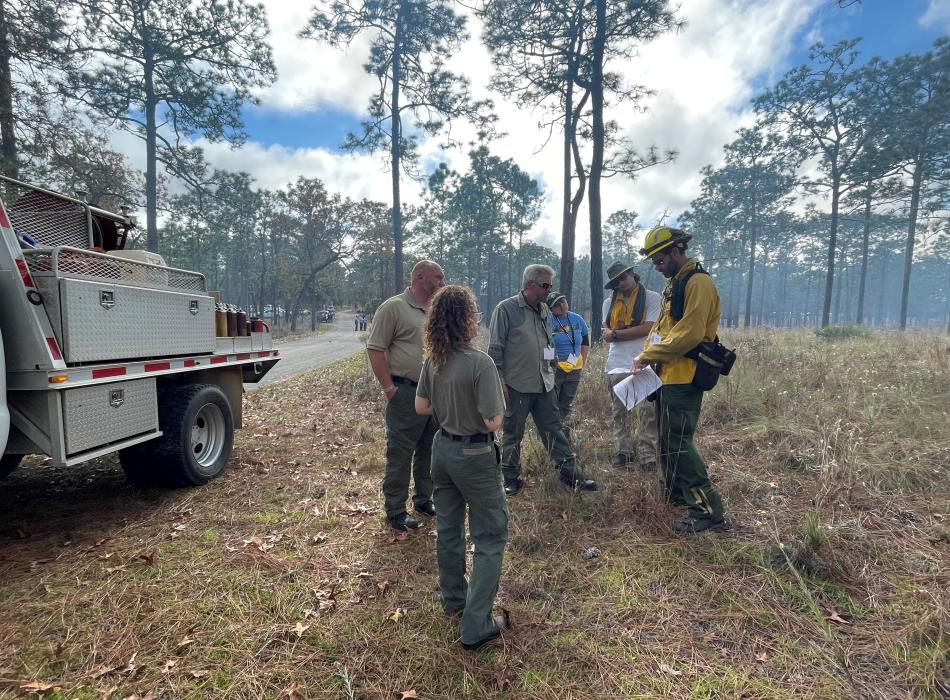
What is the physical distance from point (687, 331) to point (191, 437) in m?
4.53

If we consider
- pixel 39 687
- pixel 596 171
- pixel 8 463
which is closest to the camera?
pixel 39 687

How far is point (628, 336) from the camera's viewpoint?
4484 millimetres

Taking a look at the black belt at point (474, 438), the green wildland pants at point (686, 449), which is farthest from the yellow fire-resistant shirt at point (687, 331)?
the black belt at point (474, 438)

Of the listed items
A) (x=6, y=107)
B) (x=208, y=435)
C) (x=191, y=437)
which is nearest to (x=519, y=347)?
(x=191, y=437)

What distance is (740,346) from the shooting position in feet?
39.8

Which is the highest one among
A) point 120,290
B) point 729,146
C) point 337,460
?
point 729,146

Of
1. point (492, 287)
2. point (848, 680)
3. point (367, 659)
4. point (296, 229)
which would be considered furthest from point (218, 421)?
point (492, 287)

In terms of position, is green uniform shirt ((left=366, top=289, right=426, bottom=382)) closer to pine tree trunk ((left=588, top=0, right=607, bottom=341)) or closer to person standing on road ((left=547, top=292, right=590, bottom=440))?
person standing on road ((left=547, top=292, right=590, bottom=440))

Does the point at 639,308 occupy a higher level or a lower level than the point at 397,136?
lower

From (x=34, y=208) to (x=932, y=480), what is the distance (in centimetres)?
834

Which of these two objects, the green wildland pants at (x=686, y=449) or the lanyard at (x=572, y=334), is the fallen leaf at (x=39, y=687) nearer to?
the green wildland pants at (x=686, y=449)

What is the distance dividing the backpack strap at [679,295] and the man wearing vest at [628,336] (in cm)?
108

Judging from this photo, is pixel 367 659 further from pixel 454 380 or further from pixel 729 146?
pixel 729 146

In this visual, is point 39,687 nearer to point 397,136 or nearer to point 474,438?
point 474,438
